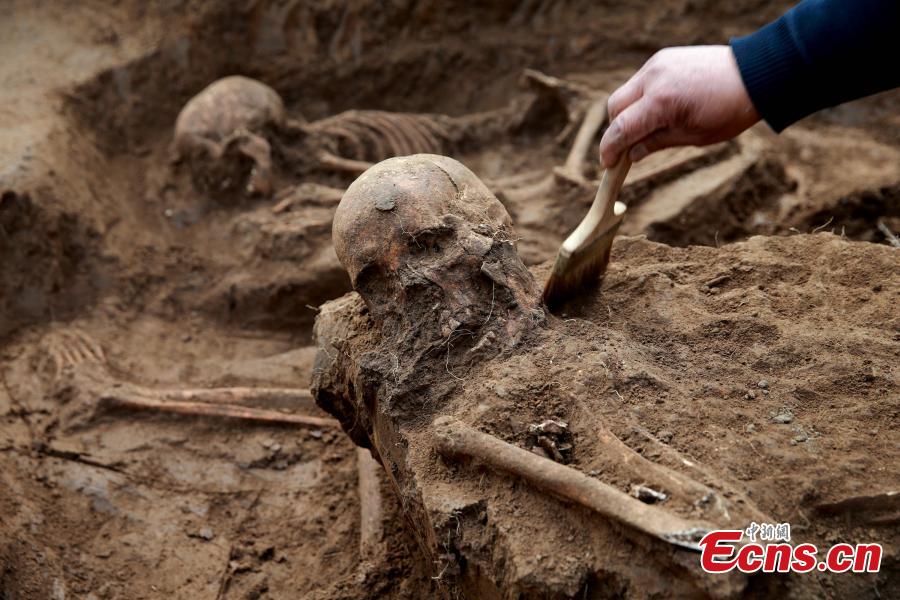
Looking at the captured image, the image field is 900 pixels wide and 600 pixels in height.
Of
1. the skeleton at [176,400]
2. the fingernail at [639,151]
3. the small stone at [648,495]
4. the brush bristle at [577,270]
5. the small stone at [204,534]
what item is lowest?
the small stone at [204,534]

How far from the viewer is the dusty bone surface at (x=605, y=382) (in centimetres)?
207

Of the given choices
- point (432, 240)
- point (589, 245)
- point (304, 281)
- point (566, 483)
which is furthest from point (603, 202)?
point (304, 281)

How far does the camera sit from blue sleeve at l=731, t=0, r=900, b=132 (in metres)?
2.33

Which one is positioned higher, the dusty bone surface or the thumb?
the thumb

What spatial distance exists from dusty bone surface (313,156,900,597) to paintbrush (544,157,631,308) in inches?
4.1

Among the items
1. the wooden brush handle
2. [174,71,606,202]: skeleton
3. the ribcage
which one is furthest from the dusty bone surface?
the ribcage

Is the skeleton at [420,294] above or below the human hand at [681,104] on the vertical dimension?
below

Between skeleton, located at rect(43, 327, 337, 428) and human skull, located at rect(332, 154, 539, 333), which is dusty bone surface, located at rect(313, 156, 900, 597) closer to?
human skull, located at rect(332, 154, 539, 333)

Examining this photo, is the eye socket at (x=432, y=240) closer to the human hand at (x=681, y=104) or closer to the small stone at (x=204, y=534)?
the human hand at (x=681, y=104)

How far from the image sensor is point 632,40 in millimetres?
6480

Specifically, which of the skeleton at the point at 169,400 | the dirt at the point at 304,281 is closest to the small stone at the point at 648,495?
the dirt at the point at 304,281

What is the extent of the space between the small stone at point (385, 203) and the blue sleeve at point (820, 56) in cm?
116

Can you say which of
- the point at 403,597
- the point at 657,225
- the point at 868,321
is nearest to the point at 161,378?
the point at 403,597

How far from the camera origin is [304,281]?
4.75 metres
